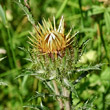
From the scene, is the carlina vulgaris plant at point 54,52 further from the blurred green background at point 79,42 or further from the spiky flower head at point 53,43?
the blurred green background at point 79,42

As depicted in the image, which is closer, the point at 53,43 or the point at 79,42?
the point at 53,43

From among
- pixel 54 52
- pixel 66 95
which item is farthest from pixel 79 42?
pixel 54 52

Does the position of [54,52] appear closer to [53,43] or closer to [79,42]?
[53,43]

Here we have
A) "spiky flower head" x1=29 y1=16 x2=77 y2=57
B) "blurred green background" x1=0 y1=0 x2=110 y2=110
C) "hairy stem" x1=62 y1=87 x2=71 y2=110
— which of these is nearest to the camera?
"spiky flower head" x1=29 y1=16 x2=77 y2=57

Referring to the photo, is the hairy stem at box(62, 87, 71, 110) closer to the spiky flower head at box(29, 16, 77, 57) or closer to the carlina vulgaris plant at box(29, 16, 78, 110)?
the carlina vulgaris plant at box(29, 16, 78, 110)

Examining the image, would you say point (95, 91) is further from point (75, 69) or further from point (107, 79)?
point (75, 69)

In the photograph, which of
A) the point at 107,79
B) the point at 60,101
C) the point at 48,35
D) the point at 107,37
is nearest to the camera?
the point at 48,35


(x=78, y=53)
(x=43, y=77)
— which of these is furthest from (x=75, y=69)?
(x=43, y=77)

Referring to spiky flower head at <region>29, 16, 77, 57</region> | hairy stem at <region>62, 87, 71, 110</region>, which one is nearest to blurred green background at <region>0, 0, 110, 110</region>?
hairy stem at <region>62, 87, 71, 110</region>
